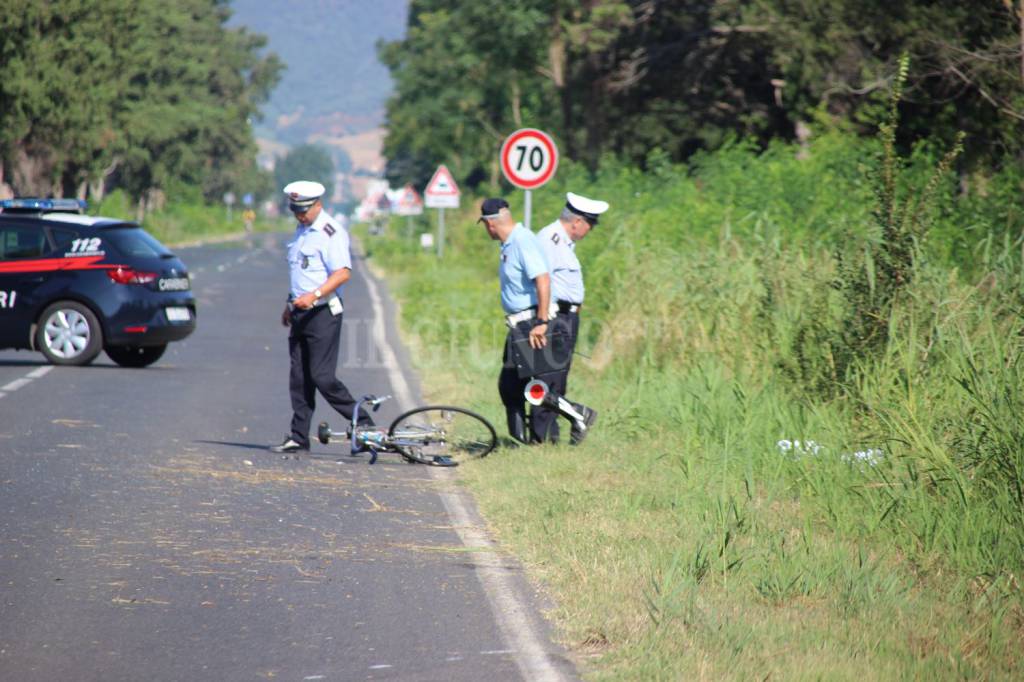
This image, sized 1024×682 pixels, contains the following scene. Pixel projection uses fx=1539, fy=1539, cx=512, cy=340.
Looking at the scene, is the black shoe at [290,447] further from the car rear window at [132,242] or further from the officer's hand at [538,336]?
the car rear window at [132,242]

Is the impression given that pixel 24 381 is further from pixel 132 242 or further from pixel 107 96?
pixel 107 96

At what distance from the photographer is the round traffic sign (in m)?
17.8

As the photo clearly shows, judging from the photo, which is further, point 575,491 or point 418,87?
point 418,87

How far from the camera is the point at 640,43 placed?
144ft

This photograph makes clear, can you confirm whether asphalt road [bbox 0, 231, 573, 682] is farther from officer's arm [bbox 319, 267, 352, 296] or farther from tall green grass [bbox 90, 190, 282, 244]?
tall green grass [bbox 90, 190, 282, 244]

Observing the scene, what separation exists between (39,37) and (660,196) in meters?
30.9

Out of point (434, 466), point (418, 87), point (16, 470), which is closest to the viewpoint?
point (16, 470)

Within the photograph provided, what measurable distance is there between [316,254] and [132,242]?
722 centimetres

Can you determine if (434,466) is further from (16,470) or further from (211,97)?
(211,97)

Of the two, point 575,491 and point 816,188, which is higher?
point 816,188

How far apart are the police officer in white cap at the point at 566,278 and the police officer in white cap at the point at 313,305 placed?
131 centimetres

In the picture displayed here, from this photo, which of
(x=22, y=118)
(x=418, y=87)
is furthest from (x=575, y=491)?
(x=418, y=87)

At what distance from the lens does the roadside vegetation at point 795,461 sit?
19.4 feet

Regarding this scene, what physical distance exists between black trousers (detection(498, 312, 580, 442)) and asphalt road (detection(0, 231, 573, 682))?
823 millimetres
